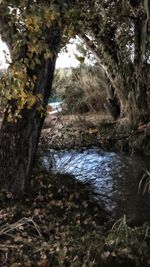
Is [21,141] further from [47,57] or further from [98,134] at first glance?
[98,134]

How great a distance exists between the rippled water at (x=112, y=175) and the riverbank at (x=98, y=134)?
0.24m

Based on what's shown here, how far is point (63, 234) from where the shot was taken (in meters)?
3.63

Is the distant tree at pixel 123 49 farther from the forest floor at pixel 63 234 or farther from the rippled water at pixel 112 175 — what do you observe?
the forest floor at pixel 63 234

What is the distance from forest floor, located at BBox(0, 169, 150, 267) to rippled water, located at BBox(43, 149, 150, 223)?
1.01 ft

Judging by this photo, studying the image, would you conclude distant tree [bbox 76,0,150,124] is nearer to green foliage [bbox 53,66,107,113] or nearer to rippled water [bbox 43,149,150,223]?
rippled water [bbox 43,149,150,223]

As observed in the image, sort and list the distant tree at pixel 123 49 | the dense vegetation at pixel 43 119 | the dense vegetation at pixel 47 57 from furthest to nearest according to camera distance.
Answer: the distant tree at pixel 123 49, the dense vegetation at pixel 43 119, the dense vegetation at pixel 47 57

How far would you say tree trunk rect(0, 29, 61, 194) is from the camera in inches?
167

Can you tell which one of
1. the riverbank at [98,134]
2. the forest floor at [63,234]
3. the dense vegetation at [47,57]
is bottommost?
the forest floor at [63,234]

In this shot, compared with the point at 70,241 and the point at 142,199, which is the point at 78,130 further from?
the point at 70,241

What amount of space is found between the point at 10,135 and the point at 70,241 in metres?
1.31

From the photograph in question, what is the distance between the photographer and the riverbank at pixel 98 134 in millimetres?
6945

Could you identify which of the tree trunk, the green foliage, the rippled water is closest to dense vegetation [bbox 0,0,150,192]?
the tree trunk

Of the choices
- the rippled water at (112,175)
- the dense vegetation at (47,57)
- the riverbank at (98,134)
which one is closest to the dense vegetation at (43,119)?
the dense vegetation at (47,57)

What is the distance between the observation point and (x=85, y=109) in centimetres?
984
